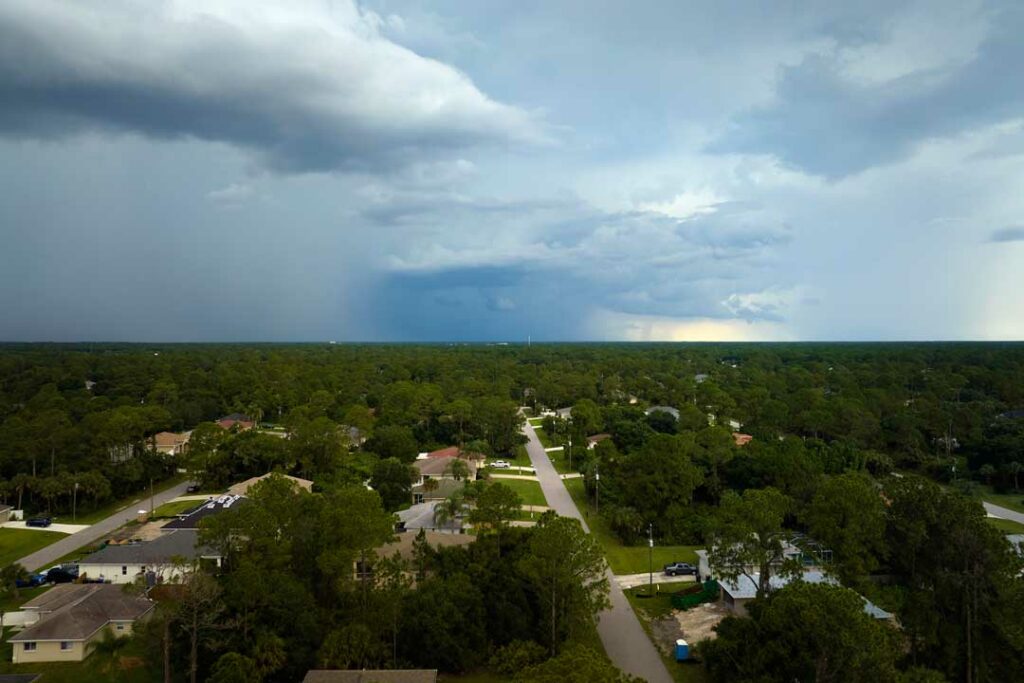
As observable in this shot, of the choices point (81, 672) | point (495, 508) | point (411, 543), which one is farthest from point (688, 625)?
point (81, 672)

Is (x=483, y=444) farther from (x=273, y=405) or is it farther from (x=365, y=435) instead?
(x=273, y=405)

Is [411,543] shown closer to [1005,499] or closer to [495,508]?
[495,508]

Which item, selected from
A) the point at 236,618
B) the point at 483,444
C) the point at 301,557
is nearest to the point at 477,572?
the point at 301,557

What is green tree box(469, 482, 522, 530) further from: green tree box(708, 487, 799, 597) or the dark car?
the dark car

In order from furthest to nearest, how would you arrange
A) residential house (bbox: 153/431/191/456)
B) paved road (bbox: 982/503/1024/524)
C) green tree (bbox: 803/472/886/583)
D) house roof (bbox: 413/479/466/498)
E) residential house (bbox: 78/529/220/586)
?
residential house (bbox: 153/431/191/456)
house roof (bbox: 413/479/466/498)
paved road (bbox: 982/503/1024/524)
residential house (bbox: 78/529/220/586)
green tree (bbox: 803/472/886/583)

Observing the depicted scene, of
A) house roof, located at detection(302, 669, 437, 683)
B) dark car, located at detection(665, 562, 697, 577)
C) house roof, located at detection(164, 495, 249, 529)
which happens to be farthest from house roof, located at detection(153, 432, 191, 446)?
dark car, located at detection(665, 562, 697, 577)

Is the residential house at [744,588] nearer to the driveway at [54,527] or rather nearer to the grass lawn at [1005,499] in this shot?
Answer: the grass lawn at [1005,499]
